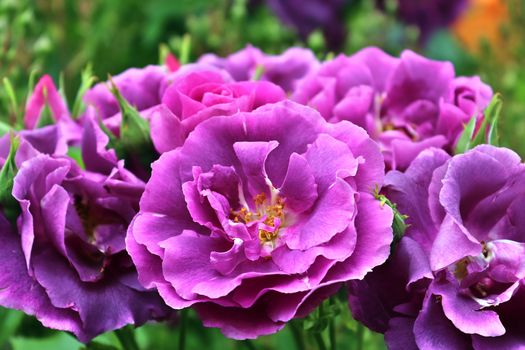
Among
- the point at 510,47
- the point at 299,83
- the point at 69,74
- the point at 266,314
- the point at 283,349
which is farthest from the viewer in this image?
the point at 510,47

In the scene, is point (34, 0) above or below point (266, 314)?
below

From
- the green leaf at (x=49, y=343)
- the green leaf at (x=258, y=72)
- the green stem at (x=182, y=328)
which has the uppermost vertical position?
the green leaf at (x=258, y=72)

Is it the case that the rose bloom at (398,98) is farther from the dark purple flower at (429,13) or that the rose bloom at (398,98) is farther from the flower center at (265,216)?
the dark purple flower at (429,13)

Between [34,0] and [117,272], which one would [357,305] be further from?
[34,0]

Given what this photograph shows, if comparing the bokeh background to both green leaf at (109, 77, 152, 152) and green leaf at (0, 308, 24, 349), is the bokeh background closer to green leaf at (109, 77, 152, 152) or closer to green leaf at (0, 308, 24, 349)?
green leaf at (0, 308, 24, 349)

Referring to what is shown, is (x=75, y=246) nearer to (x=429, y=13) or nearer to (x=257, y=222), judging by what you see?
(x=257, y=222)

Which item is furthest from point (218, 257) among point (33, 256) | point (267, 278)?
point (33, 256)

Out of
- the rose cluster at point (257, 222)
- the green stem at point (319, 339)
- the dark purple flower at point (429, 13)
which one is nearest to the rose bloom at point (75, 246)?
the rose cluster at point (257, 222)

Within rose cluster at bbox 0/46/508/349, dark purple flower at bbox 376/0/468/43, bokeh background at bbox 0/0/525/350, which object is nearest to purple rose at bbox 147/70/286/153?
rose cluster at bbox 0/46/508/349
